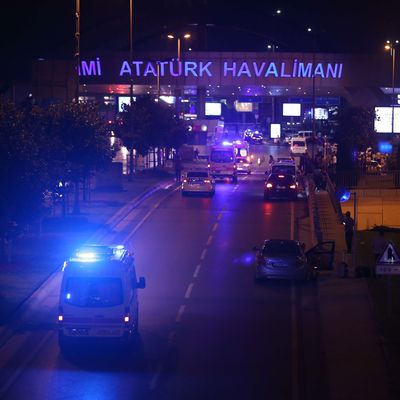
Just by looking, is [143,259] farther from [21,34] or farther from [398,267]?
[21,34]

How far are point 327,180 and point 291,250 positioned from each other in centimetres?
2369

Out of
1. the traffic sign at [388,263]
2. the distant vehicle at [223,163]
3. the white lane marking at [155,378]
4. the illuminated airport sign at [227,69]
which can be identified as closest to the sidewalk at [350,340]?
the traffic sign at [388,263]

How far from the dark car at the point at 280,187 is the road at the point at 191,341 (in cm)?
1434

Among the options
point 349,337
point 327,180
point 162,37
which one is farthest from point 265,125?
point 349,337

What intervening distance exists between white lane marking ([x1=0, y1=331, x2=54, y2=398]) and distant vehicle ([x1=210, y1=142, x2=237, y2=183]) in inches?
1655

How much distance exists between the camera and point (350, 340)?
2125cm

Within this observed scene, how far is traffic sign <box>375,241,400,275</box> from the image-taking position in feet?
72.4

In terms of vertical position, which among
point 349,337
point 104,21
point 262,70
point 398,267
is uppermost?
point 104,21

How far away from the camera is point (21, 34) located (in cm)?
12494

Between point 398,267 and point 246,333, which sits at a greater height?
point 398,267

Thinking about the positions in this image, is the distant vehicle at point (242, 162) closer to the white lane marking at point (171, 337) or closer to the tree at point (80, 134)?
the tree at point (80, 134)

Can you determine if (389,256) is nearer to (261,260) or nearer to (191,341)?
(191,341)

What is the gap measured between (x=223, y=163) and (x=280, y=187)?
12.6 m

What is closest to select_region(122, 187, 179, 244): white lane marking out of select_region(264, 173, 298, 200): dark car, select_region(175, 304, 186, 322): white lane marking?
select_region(264, 173, 298, 200): dark car
